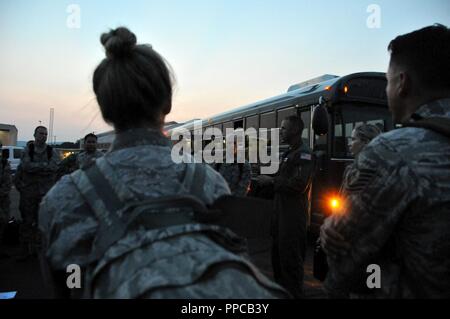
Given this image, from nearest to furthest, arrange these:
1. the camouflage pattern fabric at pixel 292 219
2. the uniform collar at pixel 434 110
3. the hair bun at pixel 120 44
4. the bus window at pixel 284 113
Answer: the hair bun at pixel 120 44 < the uniform collar at pixel 434 110 < the camouflage pattern fabric at pixel 292 219 < the bus window at pixel 284 113

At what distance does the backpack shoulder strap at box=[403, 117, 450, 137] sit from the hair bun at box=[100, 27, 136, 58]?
3.76ft

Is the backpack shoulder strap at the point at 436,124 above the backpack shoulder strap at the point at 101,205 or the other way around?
above

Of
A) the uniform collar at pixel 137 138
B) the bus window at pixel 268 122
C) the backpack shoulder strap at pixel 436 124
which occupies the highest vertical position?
the bus window at pixel 268 122

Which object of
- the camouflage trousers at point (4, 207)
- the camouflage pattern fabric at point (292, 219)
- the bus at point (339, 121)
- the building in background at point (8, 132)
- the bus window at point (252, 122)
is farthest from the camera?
the building in background at point (8, 132)

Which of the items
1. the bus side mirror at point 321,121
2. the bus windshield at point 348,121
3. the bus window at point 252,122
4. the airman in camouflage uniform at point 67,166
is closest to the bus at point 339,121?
the bus windshield at point 348,121

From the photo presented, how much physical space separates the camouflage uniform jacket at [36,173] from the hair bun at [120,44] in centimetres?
540

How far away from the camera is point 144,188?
109 centimetres

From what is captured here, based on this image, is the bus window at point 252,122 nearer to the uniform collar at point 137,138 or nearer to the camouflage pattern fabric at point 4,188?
Answer: the camouflage pattern fabric at point 4,188

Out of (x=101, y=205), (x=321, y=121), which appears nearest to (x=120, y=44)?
(x=101, y=205)

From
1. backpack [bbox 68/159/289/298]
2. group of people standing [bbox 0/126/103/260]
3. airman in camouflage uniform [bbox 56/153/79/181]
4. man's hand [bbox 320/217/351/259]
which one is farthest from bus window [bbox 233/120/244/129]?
backpack [bbox 68/159/289/298]

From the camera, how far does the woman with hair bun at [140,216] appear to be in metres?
0.93

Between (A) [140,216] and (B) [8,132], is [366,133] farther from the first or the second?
(B) [8,132]

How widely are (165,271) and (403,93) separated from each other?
4.16ft
